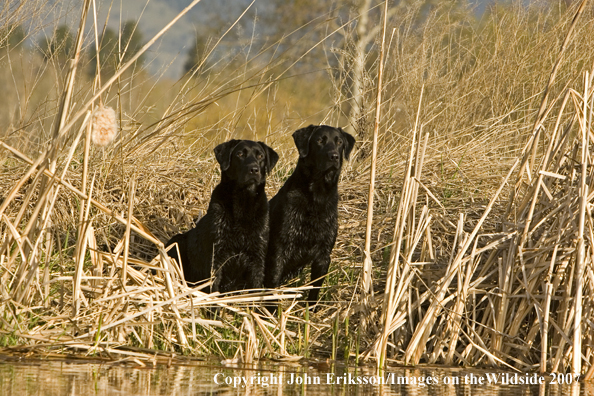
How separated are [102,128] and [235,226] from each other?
1.39 meters

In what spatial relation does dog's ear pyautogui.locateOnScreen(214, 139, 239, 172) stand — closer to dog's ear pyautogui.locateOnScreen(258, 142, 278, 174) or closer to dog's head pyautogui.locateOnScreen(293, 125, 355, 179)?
dog's ear pyautogui.locateOnScreen(258, 142, 278, 174)

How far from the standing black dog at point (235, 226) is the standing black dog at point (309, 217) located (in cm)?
18

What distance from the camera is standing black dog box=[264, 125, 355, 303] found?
4664 millimetres

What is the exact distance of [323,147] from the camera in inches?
185

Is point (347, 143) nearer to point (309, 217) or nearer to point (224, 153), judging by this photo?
point (309, 217)

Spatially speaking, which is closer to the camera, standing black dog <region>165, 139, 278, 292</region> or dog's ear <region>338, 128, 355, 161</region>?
standing black dog <region>165, 139, 278, 292</region>

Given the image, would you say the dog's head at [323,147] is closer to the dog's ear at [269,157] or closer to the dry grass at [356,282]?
the dog's ear at [269,157]

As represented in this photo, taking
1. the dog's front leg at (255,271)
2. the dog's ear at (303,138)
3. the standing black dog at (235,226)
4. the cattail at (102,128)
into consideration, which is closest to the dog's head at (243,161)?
the standing black dog at (235,226)

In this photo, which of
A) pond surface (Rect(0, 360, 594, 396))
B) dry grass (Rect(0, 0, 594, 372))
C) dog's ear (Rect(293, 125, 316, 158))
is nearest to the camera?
pond surface (Rect(0, 360, 594, 396))

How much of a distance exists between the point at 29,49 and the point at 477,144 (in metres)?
3.82

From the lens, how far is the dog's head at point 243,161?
14.4 ft

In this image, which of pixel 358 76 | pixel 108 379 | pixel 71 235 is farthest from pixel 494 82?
pixel 108 379

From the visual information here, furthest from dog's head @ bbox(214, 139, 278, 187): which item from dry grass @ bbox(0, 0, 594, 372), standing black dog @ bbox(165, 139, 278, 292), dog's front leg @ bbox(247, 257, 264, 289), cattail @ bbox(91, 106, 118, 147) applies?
cattail @ bbox(91, 106, 118, 147)

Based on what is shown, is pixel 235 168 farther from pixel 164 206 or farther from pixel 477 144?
pixel 477 144
